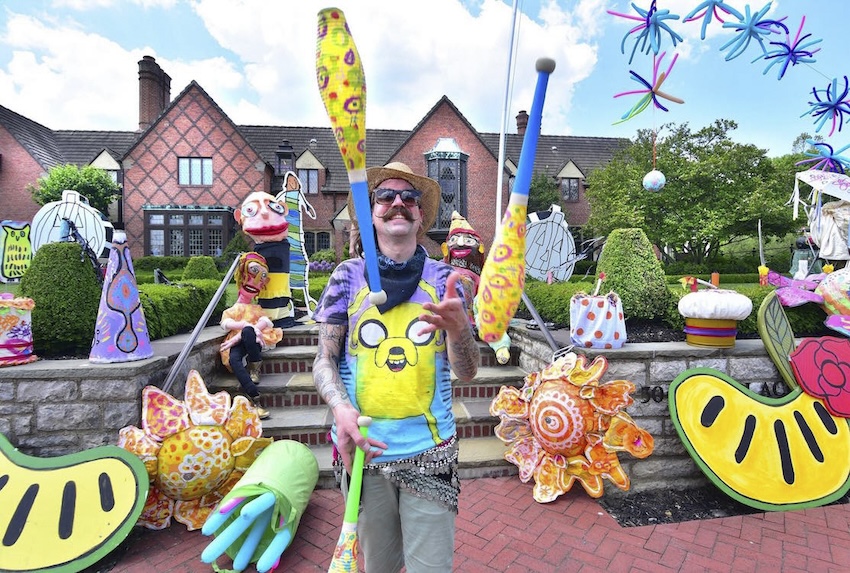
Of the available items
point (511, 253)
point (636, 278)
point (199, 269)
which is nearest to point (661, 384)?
point (636, 278)

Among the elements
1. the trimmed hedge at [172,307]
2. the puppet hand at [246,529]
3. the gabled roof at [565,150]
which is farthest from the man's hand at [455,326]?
the gabled roof at [565,150]

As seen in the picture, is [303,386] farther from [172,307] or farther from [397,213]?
[397,213]

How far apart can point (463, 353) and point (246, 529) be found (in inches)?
70.8

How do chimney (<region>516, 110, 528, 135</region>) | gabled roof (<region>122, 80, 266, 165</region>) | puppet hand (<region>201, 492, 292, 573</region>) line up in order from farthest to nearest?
chimney (<region>516, 110, 528, 135</region>) → gabled roof (<region>122, 80, 266, 165</region>) → puppet hand (<region>201, 492, 292, 573</region>)

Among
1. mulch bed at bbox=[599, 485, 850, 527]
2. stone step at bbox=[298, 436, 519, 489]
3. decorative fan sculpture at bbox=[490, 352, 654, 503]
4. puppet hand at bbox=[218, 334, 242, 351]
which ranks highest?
puppet hand at bbox=[218, 334, 242, 351]

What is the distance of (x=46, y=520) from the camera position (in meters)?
2.45

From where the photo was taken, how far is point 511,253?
1.21 meters

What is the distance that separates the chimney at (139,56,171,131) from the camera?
69.7ft

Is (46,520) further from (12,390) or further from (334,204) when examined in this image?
(334,204)

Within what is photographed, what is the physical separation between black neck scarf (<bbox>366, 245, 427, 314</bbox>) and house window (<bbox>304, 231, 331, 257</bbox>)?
19.6 m

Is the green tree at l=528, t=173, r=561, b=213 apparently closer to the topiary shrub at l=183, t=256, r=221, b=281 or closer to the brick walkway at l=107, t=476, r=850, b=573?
the topiary shrub at l=183, t=256, r=221, b=281

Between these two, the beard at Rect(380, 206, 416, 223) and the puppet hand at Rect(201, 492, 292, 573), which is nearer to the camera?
the beard at Rect(380, 206, 416, 223)

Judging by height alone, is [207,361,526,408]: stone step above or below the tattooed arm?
below

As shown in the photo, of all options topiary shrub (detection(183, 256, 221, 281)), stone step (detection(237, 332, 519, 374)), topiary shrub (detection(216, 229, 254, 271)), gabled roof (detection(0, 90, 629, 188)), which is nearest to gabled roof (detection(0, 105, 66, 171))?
gabled roof (detection(0, 90, 629, 188))
